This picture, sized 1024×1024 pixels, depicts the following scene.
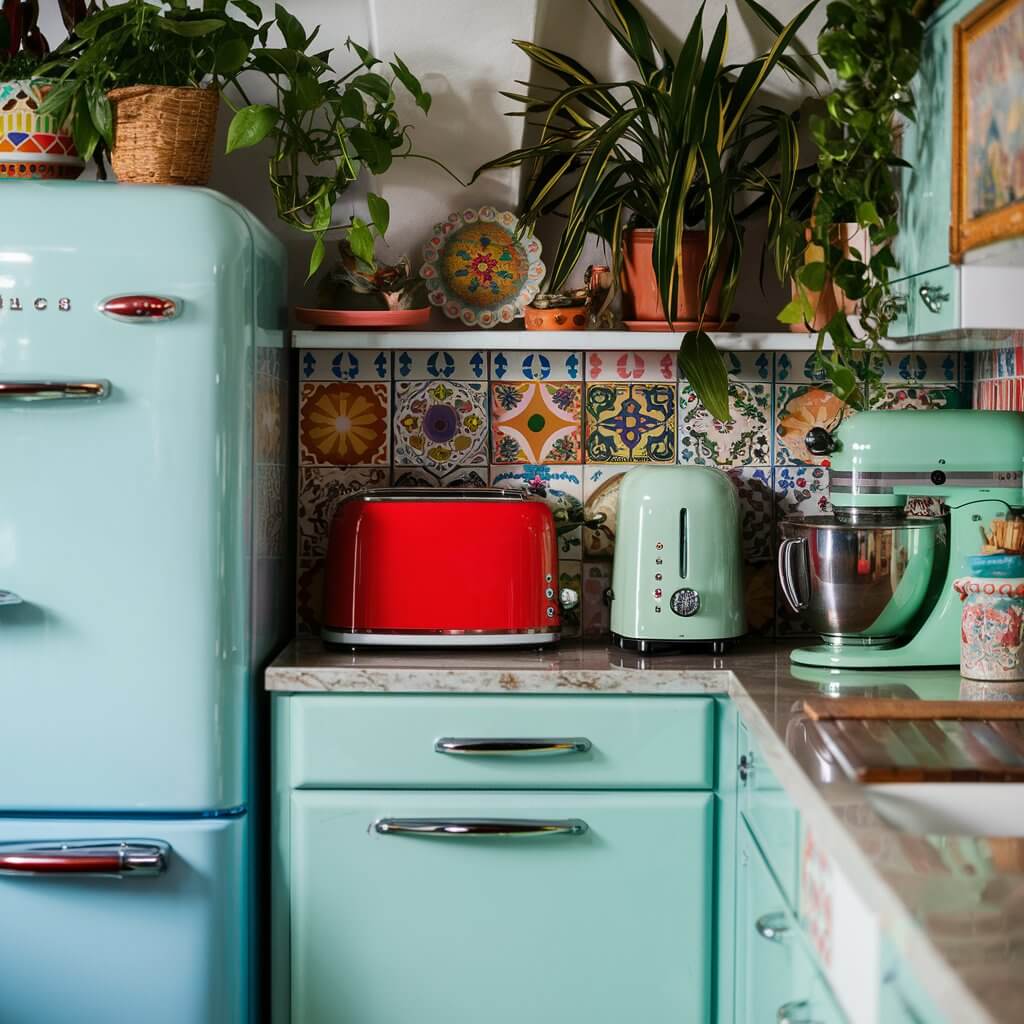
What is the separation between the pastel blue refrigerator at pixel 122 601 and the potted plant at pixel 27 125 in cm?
22

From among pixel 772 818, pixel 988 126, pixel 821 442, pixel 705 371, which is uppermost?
pixel 988 126

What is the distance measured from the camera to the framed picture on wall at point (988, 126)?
5.38 feet

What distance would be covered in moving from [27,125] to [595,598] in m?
1.35

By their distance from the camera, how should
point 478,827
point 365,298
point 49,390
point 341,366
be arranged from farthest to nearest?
point 341,366 < point 365,298 < point 478,827 < point 49,390

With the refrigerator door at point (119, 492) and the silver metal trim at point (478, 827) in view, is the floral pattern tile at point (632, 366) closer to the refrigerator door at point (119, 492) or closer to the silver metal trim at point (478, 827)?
the refrigerator door at point (119, 492)

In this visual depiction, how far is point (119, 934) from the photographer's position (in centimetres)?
Answer: 213

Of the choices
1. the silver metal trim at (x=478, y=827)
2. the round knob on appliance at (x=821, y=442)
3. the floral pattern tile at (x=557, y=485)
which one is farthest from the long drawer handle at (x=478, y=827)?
the round knob on appliance at (x=821, y=442)

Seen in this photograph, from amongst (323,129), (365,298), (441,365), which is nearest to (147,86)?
(323,129)

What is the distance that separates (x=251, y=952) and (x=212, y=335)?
1013 millimetres

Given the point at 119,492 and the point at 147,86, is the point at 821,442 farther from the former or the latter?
the point at 147,86

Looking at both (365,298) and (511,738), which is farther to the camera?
(365,298)

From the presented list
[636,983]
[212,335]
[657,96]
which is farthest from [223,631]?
[657,96]

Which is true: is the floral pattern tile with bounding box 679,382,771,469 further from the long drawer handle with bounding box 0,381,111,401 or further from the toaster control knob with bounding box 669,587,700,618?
the long drawer handle with bounding box 0,381,111,401

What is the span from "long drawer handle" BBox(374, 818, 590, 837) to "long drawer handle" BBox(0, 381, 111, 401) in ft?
2.71
